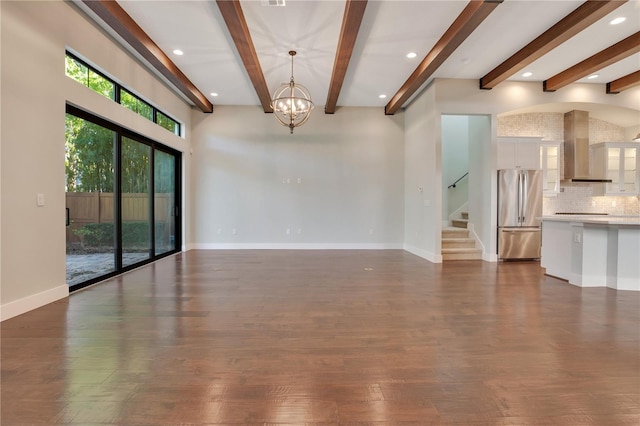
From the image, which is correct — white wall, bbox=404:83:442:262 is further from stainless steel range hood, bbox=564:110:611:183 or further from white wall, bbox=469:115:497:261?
stainless steel range hood, bbox=564:110:611:183

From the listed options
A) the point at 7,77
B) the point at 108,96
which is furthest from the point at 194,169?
the point at 7,77

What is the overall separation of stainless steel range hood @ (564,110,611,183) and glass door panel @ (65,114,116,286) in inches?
357

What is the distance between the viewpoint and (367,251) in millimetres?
7367

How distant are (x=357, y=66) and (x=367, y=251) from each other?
4.16 metres

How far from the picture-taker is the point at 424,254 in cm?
639

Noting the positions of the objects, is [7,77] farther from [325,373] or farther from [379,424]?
[379,424]

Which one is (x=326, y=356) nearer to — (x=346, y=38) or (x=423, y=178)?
(x=346, y=38)

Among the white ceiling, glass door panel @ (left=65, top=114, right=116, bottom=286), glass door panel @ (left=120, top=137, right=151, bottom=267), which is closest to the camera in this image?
the white ceiling

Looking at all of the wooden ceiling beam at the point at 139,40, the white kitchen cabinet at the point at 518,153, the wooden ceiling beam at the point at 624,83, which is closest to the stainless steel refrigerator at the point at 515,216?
the white kitchen cabinet at the point at 518,153

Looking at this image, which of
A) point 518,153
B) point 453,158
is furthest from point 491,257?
point 453,158

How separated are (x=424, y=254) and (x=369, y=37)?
4303 millimetres

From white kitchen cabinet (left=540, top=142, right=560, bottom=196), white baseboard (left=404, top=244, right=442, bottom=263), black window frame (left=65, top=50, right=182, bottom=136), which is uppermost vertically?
black window frame (left=65, top=50, right=182, bottom=136)

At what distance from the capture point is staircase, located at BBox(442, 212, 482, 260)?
6137 millimetres

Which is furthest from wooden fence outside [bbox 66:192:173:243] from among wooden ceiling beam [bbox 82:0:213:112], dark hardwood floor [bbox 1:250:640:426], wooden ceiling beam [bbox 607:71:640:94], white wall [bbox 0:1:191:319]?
wooden ceiling beam [bbox 607:71:640:94]
